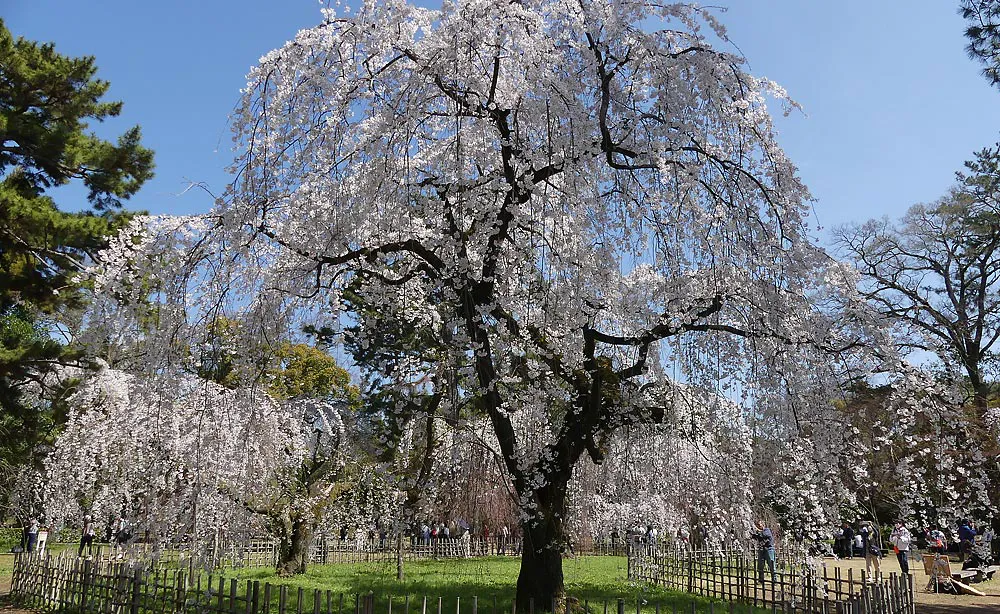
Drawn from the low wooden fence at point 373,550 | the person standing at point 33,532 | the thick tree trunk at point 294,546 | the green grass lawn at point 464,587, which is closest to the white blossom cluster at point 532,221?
the green grass lawn at point 464,587

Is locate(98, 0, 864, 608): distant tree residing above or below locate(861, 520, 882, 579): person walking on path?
above

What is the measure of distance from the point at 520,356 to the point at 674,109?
246 centimetres

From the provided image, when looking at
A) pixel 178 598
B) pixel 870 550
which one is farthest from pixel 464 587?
pixel 870 550

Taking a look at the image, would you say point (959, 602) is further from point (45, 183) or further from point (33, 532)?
point (33, 532)

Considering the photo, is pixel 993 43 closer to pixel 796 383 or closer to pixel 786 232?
pixel 786 232

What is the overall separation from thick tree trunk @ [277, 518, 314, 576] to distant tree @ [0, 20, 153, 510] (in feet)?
14.1

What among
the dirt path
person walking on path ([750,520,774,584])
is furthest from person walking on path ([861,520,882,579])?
person walking on path ([750,520,774,584])

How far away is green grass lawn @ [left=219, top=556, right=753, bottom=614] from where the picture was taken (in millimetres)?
7281

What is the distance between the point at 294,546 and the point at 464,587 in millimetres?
4177

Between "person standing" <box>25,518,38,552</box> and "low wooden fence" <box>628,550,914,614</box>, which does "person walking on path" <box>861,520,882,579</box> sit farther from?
"person standing" <box>25,518,38,552</box>

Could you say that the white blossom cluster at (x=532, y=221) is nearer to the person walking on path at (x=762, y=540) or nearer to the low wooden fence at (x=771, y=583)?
the low wooden fence at (x=771, y=583)

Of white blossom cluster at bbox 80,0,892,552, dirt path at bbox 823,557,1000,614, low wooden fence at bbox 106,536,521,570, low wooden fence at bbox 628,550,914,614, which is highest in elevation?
white blossom cluster at bbox 80,0,892,552

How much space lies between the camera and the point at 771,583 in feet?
23.8

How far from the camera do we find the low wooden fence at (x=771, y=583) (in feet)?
17.9
